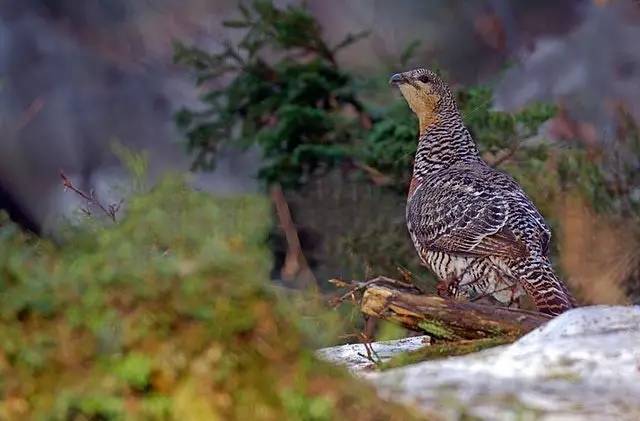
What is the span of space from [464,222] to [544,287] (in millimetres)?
495

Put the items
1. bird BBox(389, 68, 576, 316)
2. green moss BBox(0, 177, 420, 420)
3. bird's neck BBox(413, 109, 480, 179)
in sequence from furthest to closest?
bird's neck BBox(413, 109, 480, 179) → bird BBox(389, 68, 576, 316) → green moss BBox(0, 177, 420, 420)

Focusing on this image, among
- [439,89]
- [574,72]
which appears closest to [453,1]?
[574,72]

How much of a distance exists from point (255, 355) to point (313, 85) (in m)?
5.52

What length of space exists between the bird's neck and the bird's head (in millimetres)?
21

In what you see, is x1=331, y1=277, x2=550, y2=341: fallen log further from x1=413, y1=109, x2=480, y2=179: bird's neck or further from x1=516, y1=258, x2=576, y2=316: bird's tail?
x1=413, y1=109, x2=480, y2=179: bird's neck

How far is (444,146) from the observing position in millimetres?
4387

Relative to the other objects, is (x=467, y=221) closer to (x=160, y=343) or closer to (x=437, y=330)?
(x=437, y=330)

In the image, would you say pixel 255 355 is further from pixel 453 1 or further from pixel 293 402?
pixel 453 1

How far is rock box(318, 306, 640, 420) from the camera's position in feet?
6.25

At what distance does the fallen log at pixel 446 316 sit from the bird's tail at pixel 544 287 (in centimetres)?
66

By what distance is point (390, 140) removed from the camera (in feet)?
21.3

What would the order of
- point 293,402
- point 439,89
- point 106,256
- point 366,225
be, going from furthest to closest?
point 366,225
point 439,89
point 106,256
point 293,402

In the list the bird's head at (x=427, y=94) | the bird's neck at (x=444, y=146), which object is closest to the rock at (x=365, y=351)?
the bird's neck at (x=444, y=146)

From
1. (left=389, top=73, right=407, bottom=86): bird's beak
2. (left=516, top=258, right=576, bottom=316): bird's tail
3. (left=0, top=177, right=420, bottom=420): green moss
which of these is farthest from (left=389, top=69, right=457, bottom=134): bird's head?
(left=0, top=177, right=420, bottom=420): green moss
